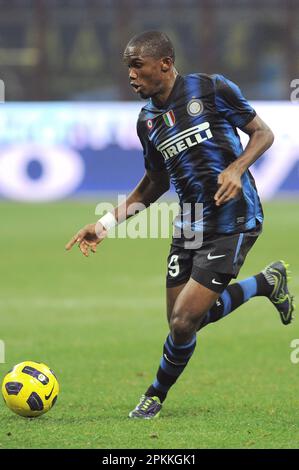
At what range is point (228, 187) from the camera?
20.6 ft

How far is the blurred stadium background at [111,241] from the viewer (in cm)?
688

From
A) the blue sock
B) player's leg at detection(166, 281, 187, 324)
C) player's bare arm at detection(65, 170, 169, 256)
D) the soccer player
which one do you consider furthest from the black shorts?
player's bare arm at detection(65, 170, 169, 256)

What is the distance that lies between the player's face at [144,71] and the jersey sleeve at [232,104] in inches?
14.2

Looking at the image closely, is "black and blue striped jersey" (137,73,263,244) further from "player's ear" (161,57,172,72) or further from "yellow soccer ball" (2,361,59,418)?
"yellow soccer ball" (2,361,59,418)

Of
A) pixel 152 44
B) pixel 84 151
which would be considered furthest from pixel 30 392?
pixel 84 151

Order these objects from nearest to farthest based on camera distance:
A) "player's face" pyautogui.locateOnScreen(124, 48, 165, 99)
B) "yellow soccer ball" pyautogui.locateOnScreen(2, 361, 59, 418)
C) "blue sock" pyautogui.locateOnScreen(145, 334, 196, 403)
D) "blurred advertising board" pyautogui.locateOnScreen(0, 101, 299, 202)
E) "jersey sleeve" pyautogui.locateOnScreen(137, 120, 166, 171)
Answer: "player's face" pyautogui.locateOnScreen(124, 48, 165, 99) < "yellow soccer ball" pyautogui.locateOnScreen(2, 361, 59, 418) < "blue sock" pyautogui.locateOnScreen(145, 334, 196, 403) < "jersey sleeve" pyautogui.locateOnScreen(137, 120, 166, 171) < "blurred advertising board" pyautogui.locateOnScreen(0, 101, 299, 202)

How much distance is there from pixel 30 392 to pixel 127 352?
111 inches

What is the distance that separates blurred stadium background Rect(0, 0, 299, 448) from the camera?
6.88 meters

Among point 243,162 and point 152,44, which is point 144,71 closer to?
point 152,44

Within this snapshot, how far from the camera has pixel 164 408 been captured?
23.4 feet

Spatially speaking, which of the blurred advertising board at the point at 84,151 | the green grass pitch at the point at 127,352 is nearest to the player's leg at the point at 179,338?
the green grass pitch at the point at 127,352

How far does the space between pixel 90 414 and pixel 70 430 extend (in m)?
0.56

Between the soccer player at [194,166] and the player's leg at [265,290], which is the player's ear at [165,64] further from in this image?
the player's leg at [265,290]

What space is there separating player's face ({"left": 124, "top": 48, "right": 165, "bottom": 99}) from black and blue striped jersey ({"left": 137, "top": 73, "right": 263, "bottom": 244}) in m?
0.16
